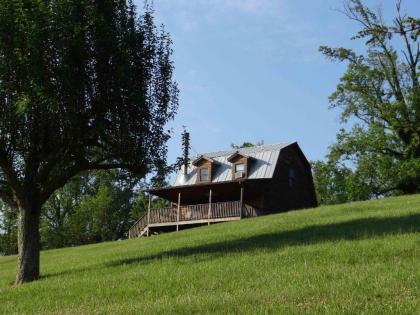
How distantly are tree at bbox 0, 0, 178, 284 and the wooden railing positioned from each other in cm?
2002

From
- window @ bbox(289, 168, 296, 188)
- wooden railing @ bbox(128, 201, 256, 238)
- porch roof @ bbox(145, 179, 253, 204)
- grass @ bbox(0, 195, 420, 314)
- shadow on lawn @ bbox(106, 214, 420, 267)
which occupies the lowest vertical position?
grass @ bbox(0, 195, 420, 314)

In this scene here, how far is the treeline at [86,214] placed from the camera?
212 ft

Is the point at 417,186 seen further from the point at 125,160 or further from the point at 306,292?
the point at 306,292

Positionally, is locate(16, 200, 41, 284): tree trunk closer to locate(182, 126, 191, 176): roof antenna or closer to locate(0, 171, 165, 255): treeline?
locate(182, 126, 191, 176): roof antenna

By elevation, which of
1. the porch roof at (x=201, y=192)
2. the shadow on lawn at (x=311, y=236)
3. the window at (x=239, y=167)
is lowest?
the shadow on lawn at (x=311, y=236)

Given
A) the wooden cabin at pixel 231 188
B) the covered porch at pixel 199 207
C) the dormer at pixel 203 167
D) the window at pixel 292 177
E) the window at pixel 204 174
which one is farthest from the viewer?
the window at pixel 292 177

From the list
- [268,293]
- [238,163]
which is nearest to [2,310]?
[268,293]

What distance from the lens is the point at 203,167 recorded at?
4588 cm

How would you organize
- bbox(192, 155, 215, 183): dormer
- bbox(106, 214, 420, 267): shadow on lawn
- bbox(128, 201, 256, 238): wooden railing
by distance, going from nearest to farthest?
bbox(106, 214, 420, 267): shadow on lawn < bbox(128, 201, 256, 238): wooden railing < bbox(192, 155, 215, 183): dormer

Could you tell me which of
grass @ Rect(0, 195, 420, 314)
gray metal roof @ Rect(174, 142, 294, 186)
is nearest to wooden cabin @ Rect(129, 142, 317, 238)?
gray metal roof @ Rect(174, 142, 294, 186)

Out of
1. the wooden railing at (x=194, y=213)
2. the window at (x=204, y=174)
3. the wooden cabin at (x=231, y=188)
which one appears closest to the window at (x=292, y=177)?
the wooden cabin at (x=231, y=188)

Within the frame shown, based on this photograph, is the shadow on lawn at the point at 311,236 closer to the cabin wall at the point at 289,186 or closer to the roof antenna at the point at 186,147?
→ the roof antenna at the point at 186,147

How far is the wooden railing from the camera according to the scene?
4019 cm

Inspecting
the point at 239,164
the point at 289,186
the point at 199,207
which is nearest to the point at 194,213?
the point at 199,207
